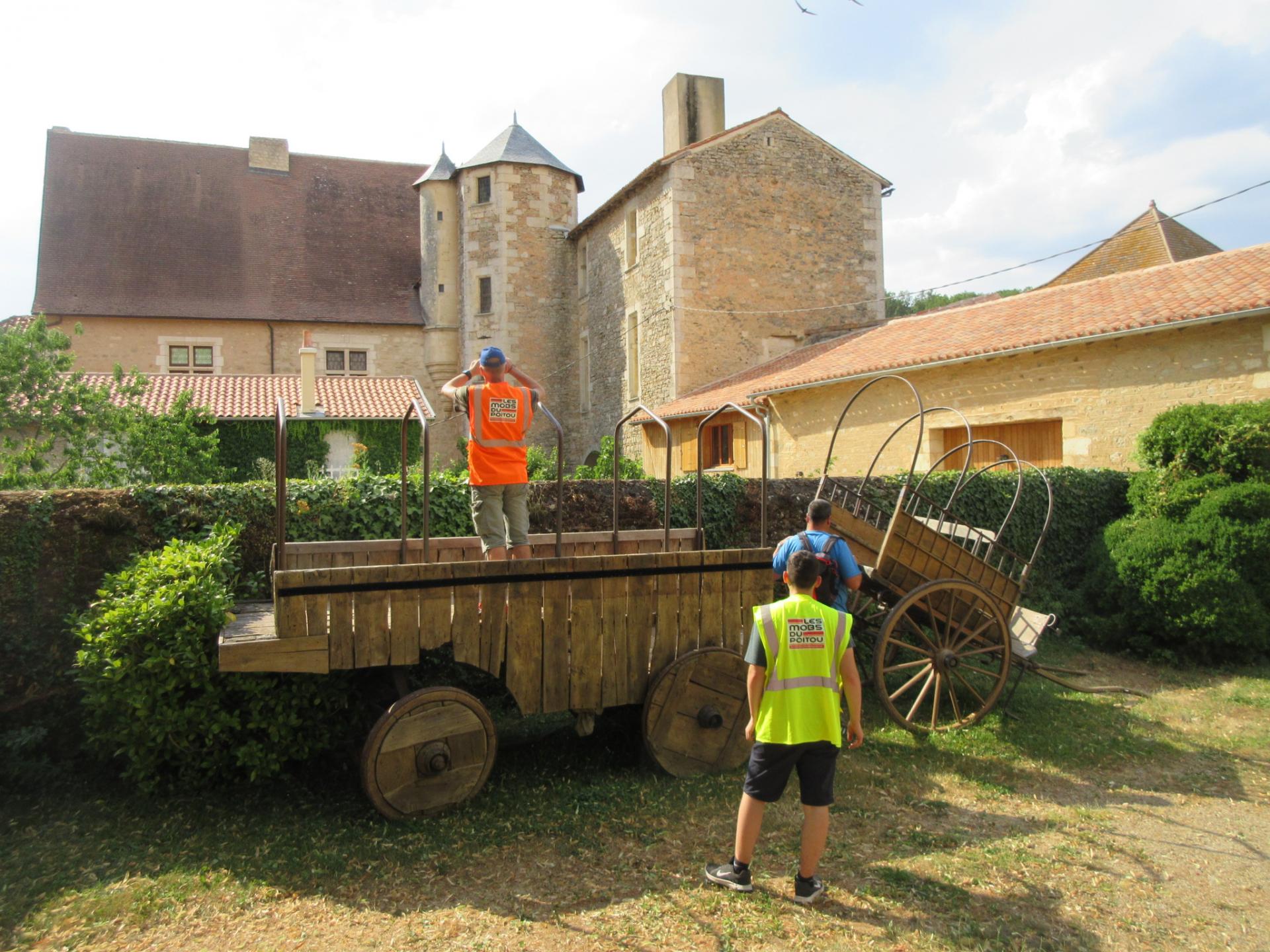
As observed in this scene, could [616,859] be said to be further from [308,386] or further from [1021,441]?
[308,386]

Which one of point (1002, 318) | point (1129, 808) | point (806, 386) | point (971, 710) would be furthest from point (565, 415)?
A: point (1129, 808)

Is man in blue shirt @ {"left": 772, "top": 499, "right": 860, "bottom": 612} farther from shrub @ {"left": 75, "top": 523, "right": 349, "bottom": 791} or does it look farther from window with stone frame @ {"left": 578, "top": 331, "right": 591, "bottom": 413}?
window with stone frame @ {"left": 578, "top": 331, "right": 591, "bottom": 413}

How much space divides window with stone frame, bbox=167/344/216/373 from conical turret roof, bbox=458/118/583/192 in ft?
29.3

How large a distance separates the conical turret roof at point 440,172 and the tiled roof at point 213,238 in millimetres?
2830

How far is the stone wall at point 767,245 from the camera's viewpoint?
19.7 m

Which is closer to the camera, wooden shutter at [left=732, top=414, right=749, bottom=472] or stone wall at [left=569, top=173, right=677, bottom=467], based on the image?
wooden shutter at [left=732, top=414, right=749, bottom=472]

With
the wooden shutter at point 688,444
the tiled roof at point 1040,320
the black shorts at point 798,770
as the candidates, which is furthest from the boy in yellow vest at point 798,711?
the wooden shutter at point 688,444

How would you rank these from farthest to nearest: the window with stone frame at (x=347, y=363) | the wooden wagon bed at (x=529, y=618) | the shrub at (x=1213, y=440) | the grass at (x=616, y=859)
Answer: the window with stone frame at (x=347, y=363) < the shrub at (x=1213, y=440) < the wooden wagon bed at (x=529, y=618) < the grass at (x=616, y=859)

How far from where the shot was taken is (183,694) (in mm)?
4758

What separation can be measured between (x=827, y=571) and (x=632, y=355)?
1705 cm

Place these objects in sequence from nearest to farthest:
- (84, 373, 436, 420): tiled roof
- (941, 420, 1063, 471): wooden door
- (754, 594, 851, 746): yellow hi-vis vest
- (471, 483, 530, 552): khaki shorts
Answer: (754, 594, 851, 746): yellow hi-vis vest
(471, 483, 530, 552): khaki shorts
(941, 420, 1063, 471): wooden door
(84, 373, 436, 420): tiled roof

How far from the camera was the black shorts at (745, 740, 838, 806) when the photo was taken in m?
3.78

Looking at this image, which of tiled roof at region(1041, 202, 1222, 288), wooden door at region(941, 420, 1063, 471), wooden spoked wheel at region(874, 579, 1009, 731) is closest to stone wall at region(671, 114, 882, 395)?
tiled roof at region(1041, 202, 1222, 288)

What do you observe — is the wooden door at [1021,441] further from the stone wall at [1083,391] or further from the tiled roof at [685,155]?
the tiled roof at [685,155]
